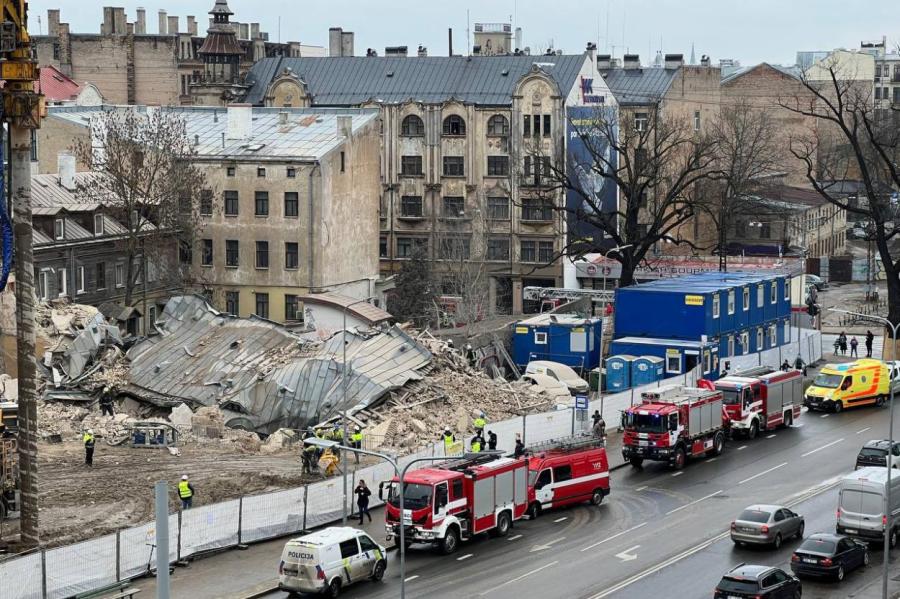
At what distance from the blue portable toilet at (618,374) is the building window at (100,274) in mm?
26158

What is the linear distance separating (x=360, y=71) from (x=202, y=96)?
1253cm

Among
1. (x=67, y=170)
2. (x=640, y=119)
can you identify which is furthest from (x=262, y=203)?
(x=640, y=119)

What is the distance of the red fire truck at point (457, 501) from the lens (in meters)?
40.9

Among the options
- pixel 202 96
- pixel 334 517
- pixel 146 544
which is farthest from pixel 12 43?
pixel 202 96

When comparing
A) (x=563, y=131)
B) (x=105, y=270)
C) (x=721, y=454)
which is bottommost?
Result: (x=721, y=454)

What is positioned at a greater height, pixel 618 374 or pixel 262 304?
pixel 262 304

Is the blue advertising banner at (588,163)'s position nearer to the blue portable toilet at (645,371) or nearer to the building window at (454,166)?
the building window at (454,166)

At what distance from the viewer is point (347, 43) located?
125 m

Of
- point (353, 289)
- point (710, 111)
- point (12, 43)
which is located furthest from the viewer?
point (710, 111)

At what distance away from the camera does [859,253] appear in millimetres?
135000

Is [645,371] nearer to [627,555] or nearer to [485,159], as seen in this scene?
[627,555]

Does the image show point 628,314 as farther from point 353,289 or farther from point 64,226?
point 64,226

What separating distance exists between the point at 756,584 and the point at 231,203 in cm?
5051

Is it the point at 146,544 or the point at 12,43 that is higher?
the point at 12,43
